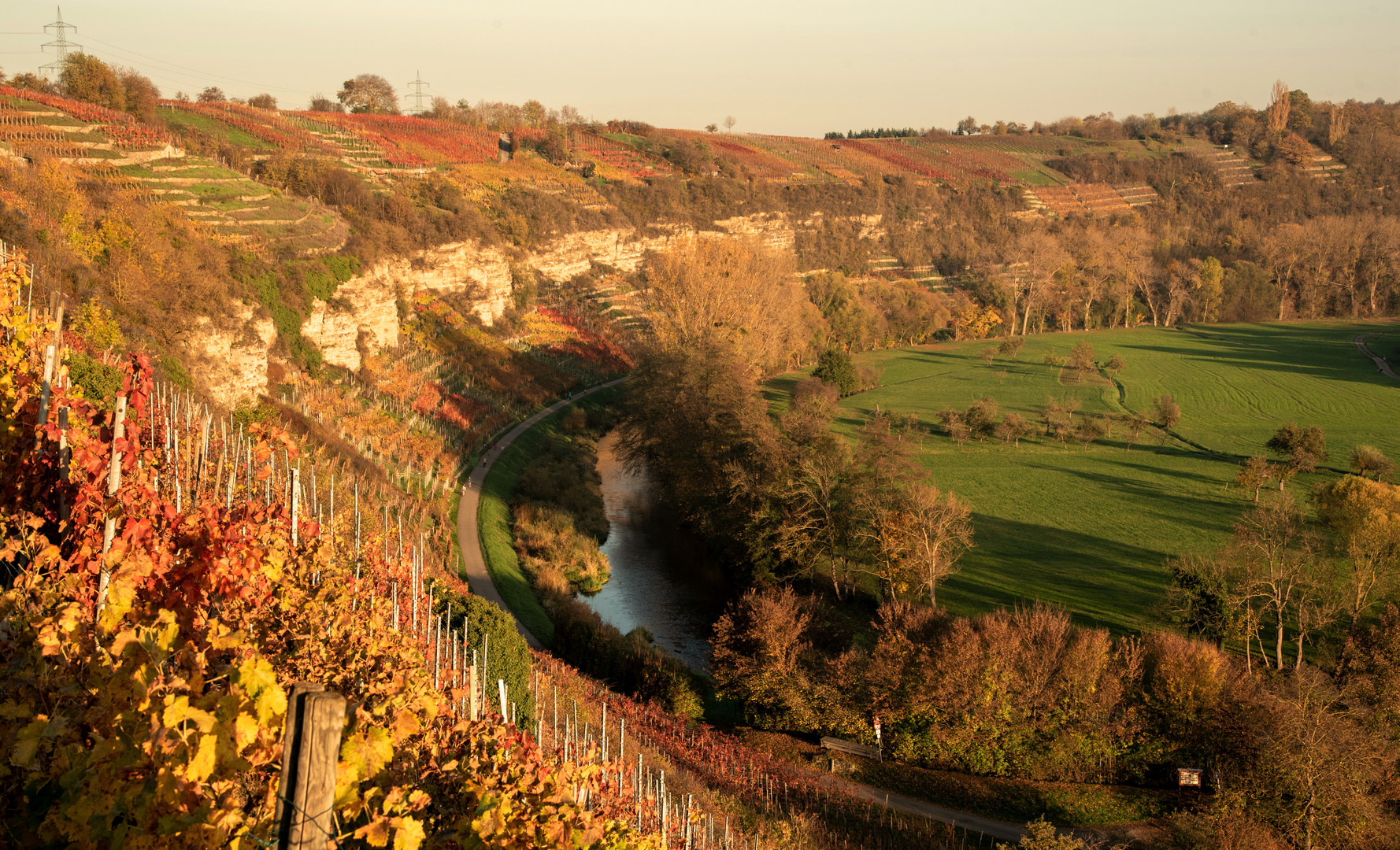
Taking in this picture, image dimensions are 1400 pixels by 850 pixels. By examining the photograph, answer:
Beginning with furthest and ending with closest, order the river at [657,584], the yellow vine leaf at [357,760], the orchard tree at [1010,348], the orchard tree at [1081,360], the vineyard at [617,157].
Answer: the vineyard at [617,157] → the orchard tree at [1010,348] → the orchard tree at [1081,360] → the river at [657,584] → the yellow vine leaf at [357,760]

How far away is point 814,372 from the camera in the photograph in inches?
2835

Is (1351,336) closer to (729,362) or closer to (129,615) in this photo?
(729,362)

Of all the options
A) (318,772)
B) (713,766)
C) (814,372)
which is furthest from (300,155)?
(318,772)

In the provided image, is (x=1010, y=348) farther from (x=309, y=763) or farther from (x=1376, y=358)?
(x=309, y=763)

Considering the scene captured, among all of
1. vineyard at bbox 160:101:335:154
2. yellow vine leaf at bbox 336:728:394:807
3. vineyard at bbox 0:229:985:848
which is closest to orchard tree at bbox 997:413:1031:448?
vineyard at bbox 0:229:985:848

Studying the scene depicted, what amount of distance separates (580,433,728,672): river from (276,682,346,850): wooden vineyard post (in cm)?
2545

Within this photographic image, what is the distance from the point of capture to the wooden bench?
900 inches

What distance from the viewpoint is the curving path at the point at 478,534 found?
27.9 metres

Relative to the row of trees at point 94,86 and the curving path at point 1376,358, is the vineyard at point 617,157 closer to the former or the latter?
the row of trees at point 94,86

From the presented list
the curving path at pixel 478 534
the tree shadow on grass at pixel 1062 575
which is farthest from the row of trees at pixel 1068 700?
the curving path at pixel 478 534

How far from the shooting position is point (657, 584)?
117 feet

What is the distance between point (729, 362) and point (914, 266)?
272 ft

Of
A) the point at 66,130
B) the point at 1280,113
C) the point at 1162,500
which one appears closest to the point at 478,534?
the point at 66,130

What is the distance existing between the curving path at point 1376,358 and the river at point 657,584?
6546 cm
